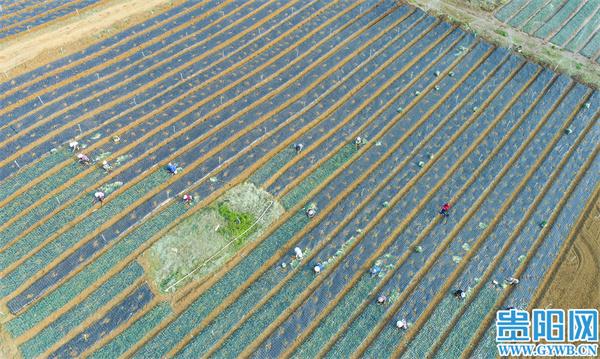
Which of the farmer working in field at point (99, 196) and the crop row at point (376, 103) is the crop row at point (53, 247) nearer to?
the farmer working in field at point (99, 196)

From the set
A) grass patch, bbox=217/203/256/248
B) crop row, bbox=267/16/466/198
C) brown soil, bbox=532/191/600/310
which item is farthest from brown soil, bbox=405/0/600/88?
grass patch, bbox=217/203/256/248

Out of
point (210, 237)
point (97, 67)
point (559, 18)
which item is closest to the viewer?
point (210, 237)

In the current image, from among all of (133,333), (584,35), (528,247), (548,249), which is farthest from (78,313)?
(584,35)

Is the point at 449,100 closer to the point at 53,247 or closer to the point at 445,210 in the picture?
the point at 445,210

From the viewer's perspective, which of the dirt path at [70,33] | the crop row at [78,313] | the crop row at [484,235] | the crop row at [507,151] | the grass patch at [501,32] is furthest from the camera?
the grass patch at [501,32]

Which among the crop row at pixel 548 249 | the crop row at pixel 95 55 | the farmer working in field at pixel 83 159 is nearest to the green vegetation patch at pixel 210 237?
the farmer working in field at pixel 83 159

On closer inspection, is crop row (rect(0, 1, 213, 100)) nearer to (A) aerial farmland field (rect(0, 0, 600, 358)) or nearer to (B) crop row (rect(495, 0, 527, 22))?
(A) aerial farmland field (rect(0, 0, 600, 358))
